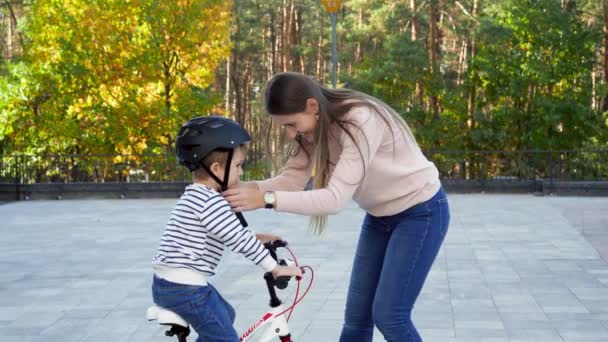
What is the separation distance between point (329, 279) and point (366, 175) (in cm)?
540

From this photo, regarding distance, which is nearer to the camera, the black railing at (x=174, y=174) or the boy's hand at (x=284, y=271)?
the boy's hand at (x=284, y=271)

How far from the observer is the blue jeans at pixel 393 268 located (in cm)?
404

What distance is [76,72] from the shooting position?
26.1 m

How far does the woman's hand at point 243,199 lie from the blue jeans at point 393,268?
0.71 metres

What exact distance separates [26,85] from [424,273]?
24820mm

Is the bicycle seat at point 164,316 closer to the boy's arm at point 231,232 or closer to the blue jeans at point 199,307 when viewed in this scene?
the blue jeans at point 199,307

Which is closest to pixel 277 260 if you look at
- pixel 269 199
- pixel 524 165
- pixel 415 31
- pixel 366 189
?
pixel 269 199

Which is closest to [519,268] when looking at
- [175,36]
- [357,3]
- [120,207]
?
[120,207]

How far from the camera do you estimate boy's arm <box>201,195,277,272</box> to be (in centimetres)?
366

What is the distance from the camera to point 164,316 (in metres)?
3.66

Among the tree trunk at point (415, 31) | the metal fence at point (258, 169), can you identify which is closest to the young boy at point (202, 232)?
the metal fence at point (258, 169)

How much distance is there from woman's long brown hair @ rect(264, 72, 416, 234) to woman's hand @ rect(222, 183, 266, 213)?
0.36 metres

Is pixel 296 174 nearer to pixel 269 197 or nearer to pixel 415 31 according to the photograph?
pixel 269 197

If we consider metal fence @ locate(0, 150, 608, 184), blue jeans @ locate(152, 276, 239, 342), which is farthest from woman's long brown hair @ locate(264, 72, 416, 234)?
metal fence @ locate(0, 150, 608, 184)
